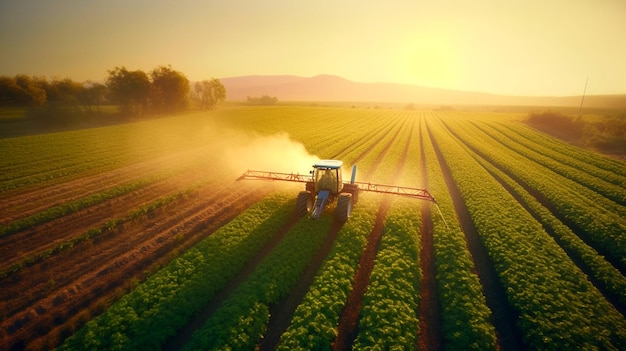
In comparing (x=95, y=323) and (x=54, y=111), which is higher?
(x=54, y=111)

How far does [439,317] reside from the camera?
10953mm

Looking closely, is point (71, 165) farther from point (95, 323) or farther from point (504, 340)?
point (504, 340)

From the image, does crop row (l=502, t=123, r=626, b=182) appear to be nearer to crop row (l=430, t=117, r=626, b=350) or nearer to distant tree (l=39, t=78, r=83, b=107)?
crop row (l=430, t=117, r=626, b=350)

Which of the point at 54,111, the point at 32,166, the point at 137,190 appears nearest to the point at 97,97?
the point at 54,111

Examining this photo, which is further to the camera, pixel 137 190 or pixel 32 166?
pixel 32 166

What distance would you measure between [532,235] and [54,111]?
76038 mm

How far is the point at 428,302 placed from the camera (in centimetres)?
1168

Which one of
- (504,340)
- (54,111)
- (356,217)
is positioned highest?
(54,111)

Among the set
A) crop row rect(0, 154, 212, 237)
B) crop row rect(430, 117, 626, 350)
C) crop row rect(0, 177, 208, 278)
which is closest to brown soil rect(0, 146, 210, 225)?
crop row rect(0, 154, 212, 237)

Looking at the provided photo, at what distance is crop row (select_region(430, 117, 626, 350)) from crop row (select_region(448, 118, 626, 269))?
9.52ft

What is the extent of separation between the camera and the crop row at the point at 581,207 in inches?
621

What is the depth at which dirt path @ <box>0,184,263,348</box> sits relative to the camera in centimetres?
1040

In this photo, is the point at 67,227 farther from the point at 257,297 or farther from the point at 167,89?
the point at 167,89

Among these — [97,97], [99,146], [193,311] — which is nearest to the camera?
[193,311]
